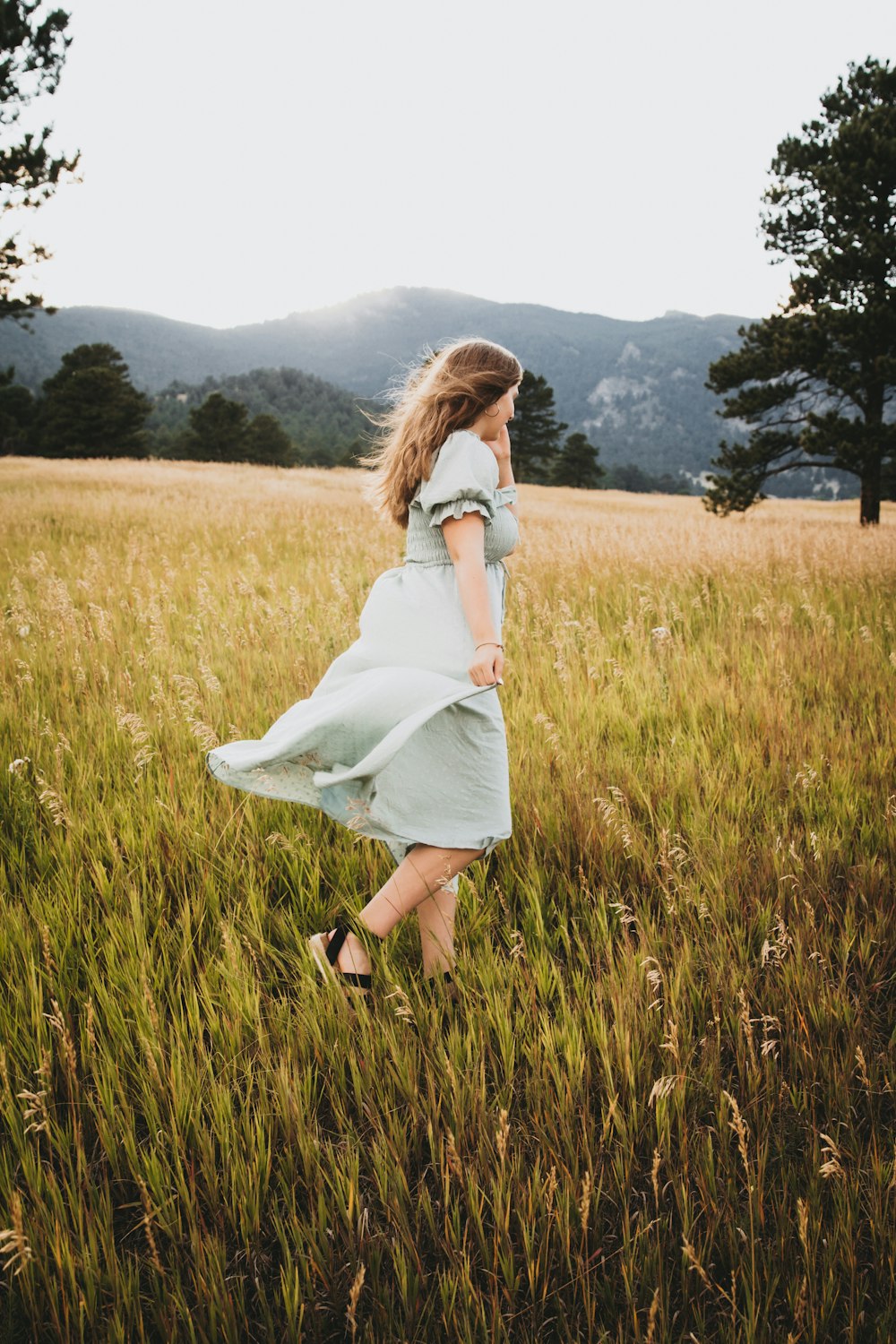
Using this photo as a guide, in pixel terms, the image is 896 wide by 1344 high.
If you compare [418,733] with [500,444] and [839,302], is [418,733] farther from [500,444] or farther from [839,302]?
[839,302]

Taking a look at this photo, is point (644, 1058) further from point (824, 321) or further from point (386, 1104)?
point (824, 321)

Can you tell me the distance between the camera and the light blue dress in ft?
6.22

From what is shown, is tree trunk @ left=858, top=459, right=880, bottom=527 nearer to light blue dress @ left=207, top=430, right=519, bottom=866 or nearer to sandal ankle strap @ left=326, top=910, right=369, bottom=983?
light blue dress @ left=207, top=430, right=519, bottom=866

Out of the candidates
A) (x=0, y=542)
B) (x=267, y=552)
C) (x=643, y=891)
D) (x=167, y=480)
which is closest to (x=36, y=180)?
(x=167, y=480)

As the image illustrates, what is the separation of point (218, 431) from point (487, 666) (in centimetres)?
6542

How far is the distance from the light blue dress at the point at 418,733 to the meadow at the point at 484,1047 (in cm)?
36

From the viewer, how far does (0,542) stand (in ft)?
29.1

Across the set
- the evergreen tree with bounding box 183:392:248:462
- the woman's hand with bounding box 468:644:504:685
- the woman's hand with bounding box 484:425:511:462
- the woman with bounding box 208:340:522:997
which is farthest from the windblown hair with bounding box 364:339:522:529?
the evergreen tree with bounding box 183:392:248:462

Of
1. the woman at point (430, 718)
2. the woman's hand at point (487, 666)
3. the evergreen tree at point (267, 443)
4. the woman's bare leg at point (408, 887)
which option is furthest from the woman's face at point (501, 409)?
the evergreen tree at point (267, 443)

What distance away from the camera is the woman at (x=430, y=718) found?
1.90 metres

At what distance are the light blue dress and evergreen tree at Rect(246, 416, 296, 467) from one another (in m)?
66.1

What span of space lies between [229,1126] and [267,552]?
7.58 metres

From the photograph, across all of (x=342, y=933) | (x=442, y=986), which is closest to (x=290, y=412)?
(x=342, y=933)

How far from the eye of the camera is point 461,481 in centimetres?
193
